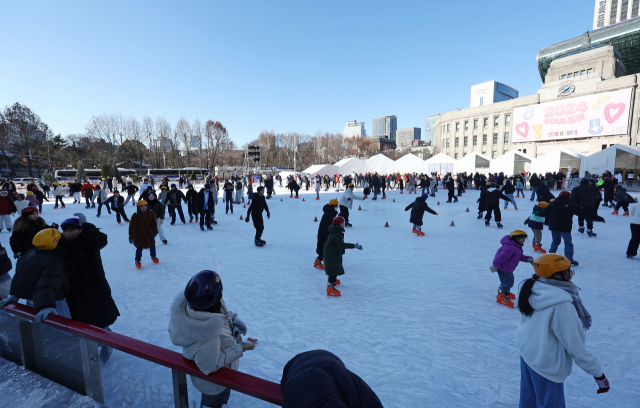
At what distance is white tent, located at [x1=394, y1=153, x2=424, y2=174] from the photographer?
104 feet

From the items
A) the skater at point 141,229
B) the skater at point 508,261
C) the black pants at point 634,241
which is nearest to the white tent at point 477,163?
the black pants at point 634,241

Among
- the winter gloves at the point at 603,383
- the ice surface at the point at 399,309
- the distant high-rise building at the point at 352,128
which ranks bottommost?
the ice surface at the point at 399,309

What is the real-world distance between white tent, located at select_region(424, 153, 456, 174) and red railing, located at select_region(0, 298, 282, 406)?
31.0 m

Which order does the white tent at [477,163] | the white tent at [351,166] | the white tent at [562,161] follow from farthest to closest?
1. the white tent at [351,166]
2. the white tent at [477,163]
3. the white tent at [562,161]

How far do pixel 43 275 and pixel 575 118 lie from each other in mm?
49896

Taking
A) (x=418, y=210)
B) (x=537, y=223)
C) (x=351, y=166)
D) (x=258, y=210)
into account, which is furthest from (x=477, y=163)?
(x=258, y=210)

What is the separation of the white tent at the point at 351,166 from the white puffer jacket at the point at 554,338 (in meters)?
31.3

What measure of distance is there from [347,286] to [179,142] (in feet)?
175

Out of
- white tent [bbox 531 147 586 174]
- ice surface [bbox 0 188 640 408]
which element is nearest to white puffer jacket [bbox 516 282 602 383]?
ice surface [bbox 0 188 640 408]

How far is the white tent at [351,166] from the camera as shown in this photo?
32938mm

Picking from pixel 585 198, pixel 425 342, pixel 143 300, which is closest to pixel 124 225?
pixel 143 300

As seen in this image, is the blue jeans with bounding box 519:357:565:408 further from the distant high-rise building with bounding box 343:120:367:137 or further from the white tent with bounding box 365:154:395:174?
the distant high-rise building with bounding box 343:120:367:137

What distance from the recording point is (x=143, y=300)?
4445mm

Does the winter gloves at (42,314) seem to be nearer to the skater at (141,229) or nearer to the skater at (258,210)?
the skater at (141,229)
